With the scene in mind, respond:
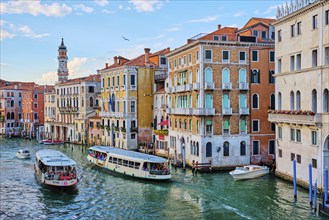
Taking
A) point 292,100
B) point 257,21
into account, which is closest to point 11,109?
point 257,21

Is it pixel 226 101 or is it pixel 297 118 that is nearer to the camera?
pixel 297 118

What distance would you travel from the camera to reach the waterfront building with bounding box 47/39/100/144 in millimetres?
46344

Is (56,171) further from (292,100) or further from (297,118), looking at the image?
(292,100)

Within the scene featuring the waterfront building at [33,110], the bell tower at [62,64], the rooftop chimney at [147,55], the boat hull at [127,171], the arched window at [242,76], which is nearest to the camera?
the boat hull at [127,171]

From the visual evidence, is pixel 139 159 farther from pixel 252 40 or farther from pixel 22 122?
pixel 22 122

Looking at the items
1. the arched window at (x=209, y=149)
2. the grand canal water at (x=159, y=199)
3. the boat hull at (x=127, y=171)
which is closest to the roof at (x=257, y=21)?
the arched window at (x=209, y=149)

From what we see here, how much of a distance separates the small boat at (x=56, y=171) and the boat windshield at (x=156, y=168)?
3929 mm

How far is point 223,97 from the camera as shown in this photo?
2656 cm

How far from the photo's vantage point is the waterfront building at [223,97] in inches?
1030

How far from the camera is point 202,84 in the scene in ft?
85.4

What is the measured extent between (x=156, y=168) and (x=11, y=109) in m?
47.4

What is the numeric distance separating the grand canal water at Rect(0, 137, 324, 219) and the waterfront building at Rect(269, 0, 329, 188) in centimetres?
162

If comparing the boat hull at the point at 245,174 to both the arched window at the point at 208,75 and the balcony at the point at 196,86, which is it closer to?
the balcony at the point at 196,86

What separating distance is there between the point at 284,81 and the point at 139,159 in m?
8.97
